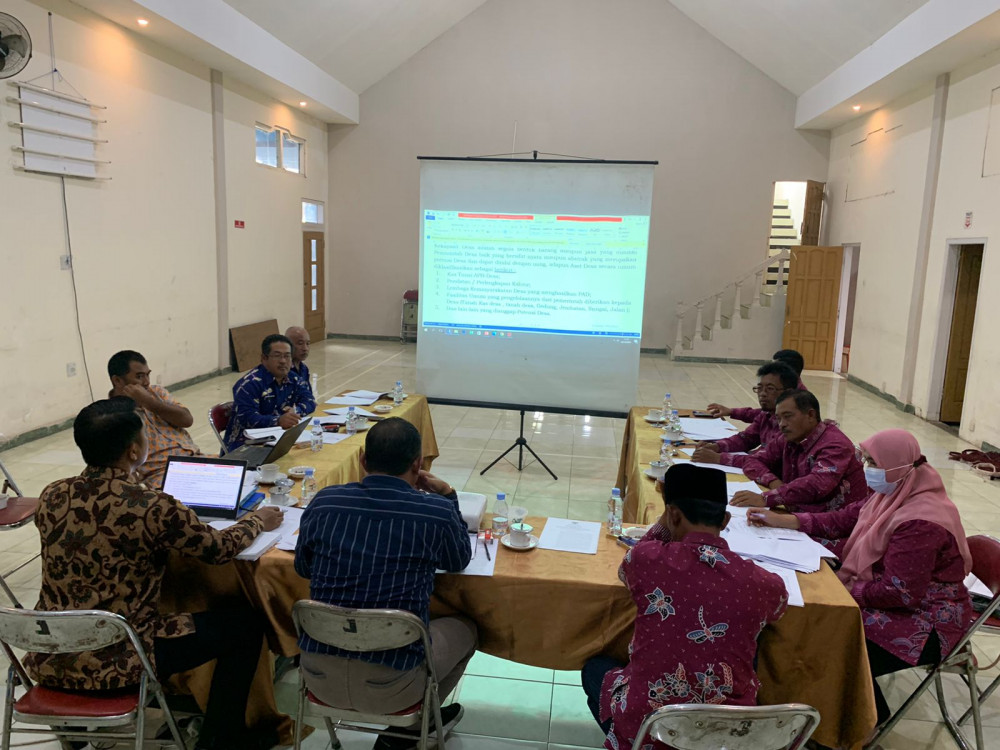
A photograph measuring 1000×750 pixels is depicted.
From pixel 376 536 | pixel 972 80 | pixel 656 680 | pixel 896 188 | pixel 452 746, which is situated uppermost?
pixel 972 80

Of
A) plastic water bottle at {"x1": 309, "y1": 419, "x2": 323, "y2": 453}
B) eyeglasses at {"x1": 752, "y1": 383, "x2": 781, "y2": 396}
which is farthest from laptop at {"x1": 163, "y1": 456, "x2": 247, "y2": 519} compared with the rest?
eyeglasses at {"x1": 752, "y1": 383, "x2": 781, "y2": 396}

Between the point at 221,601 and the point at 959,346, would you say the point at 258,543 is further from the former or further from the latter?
the point at 959,346

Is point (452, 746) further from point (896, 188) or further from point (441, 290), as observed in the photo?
point (896, 188)

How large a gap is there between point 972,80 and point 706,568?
809 cm

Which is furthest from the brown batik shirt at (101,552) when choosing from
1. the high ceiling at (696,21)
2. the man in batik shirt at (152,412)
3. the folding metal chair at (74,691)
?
the high ceiling at (696,21)

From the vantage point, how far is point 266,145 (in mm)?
10547

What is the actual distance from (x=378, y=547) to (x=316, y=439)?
1812 millimetres

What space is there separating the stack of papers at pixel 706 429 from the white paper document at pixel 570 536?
1.56 meters

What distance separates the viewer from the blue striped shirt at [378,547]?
1986 mm

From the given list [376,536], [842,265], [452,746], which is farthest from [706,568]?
[842,265]

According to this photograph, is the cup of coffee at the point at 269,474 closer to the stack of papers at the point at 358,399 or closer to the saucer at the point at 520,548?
the saucer at the point at 520,548

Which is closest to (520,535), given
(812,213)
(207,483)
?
(207,483)

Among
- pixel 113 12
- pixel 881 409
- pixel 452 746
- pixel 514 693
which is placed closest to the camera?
pixel 452 746

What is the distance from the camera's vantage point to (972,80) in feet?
24.4
